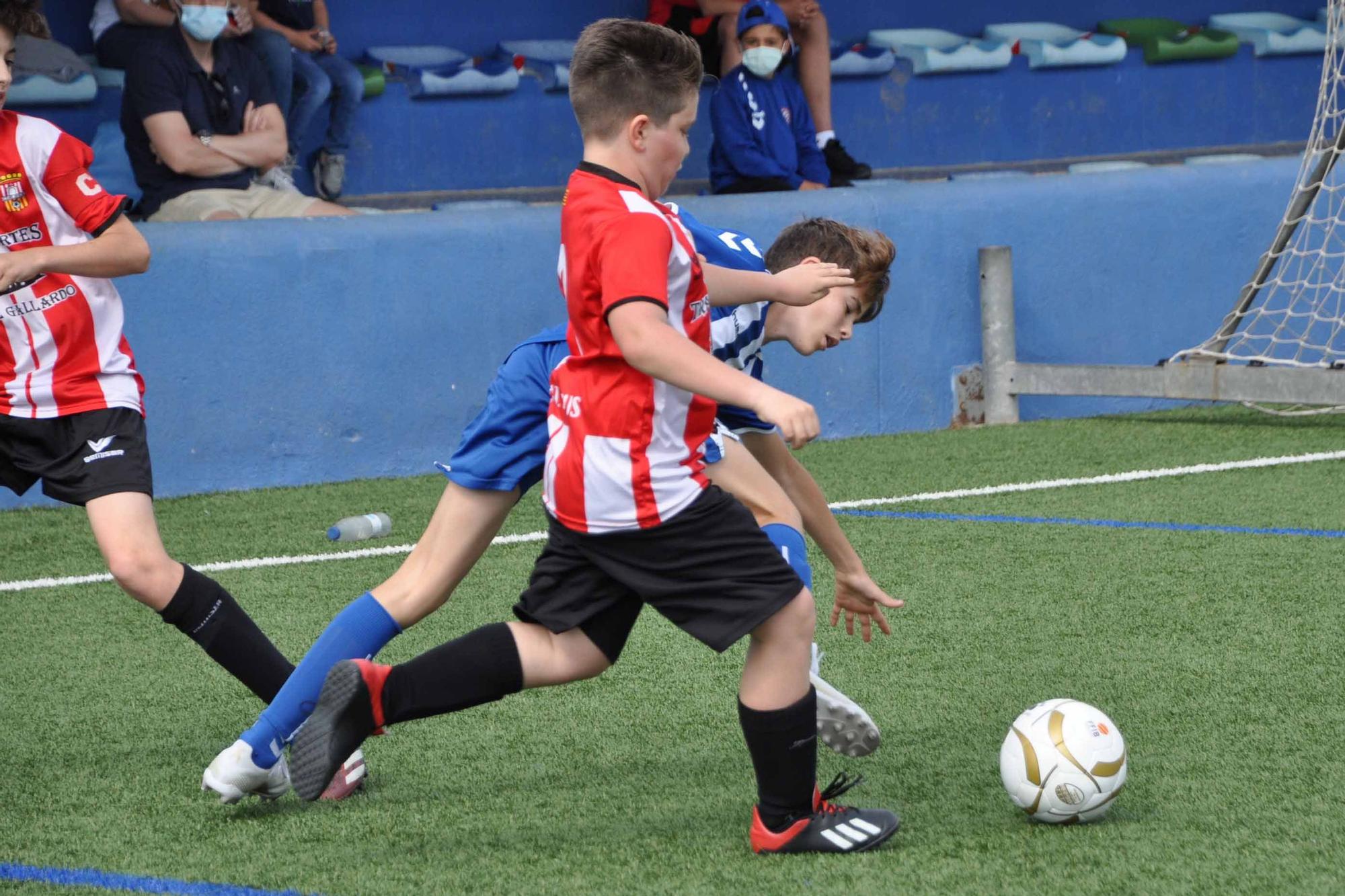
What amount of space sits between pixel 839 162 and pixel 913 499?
8.96ft

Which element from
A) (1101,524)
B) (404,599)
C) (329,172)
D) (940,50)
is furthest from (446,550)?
(940,50)

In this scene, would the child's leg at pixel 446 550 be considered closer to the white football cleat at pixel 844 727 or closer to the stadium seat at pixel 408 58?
the white football cleat at pixel 844 727

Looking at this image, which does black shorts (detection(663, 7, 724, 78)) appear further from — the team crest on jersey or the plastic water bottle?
the team crest on jersey

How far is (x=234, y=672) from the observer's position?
131 inches

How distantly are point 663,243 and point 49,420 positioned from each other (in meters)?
1.46

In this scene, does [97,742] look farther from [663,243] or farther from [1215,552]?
[1215,552]

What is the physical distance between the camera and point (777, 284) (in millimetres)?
2777

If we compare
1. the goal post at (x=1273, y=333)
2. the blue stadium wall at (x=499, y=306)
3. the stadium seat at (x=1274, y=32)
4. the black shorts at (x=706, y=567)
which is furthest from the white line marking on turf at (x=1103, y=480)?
the stadium seat at (x=1274, y=32)

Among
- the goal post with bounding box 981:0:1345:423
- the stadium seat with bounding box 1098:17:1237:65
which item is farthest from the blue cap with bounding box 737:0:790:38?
the stadium seat with bounding box 1098:17:1237:65

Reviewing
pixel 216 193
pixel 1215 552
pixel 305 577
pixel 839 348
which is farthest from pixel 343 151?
pixel 1215 552

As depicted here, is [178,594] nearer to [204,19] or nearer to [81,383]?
[81,383]

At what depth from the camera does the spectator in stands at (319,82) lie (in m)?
7.76

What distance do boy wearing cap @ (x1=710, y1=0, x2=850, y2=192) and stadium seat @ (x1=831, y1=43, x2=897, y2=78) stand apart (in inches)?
69.5

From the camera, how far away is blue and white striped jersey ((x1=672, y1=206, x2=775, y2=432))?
3.23m
